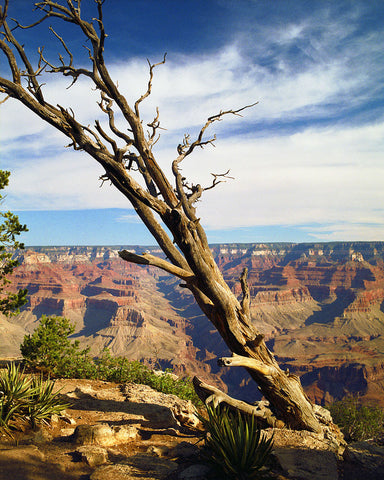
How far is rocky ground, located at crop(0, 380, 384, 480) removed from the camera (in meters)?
4.45

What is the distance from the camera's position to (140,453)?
5504mm

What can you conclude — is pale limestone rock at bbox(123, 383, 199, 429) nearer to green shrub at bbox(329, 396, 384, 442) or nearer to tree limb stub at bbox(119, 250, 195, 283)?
tree limb stub at bbox(119, 250, 195, 283)

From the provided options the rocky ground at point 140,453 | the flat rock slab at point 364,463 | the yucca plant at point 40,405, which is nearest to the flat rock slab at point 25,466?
the rocky ground at point 140,453

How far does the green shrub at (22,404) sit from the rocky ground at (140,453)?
279mm

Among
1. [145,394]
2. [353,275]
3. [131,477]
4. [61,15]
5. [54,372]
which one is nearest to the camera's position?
[131,477]

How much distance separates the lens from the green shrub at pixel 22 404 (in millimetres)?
5750

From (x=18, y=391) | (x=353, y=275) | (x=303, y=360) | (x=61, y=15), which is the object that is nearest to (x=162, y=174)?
(x=61, y=15)

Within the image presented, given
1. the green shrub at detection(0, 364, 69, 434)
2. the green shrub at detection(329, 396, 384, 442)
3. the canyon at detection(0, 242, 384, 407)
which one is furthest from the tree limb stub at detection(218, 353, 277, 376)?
the canyon at detection(0, 242, 384, 407)

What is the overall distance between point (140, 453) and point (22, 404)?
2624mm

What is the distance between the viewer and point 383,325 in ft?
470

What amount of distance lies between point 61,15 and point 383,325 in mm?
172619

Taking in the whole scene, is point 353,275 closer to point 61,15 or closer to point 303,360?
point 303,360

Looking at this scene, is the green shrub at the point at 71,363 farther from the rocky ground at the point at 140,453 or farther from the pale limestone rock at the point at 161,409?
the rocky ground at the point at 140,453

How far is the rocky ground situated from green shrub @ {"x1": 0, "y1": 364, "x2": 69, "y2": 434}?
0.28m
